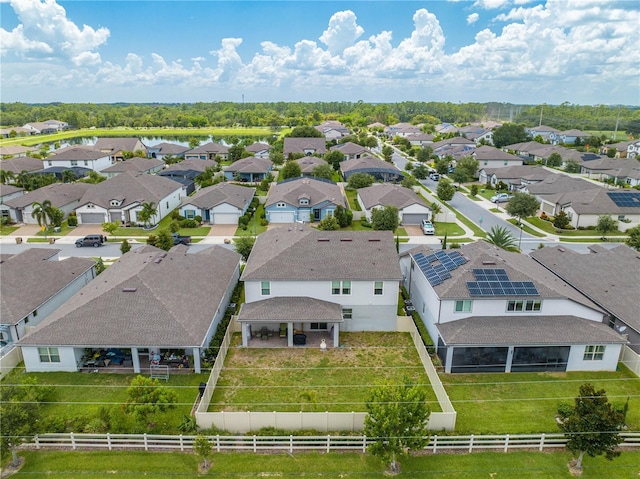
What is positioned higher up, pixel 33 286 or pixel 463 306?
pixel 463 306

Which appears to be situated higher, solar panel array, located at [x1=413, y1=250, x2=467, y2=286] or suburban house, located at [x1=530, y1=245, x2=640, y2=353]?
solar panel array, located at [x1=413, y1=250, x2=467, y2=286]

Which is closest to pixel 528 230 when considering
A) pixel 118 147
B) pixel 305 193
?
pixel 305 193

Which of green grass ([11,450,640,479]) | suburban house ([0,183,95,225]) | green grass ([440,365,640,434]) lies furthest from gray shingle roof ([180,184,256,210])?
green grass ([11,450,640,479])

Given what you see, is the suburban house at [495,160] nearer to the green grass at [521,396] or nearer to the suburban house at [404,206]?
the suburban house at [404,206]

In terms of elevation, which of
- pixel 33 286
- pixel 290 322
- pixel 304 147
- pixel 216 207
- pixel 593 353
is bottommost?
pixel 593 353

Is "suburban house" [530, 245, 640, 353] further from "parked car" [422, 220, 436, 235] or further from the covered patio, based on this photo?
the covered patio

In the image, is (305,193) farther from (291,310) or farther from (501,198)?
(291,310)
